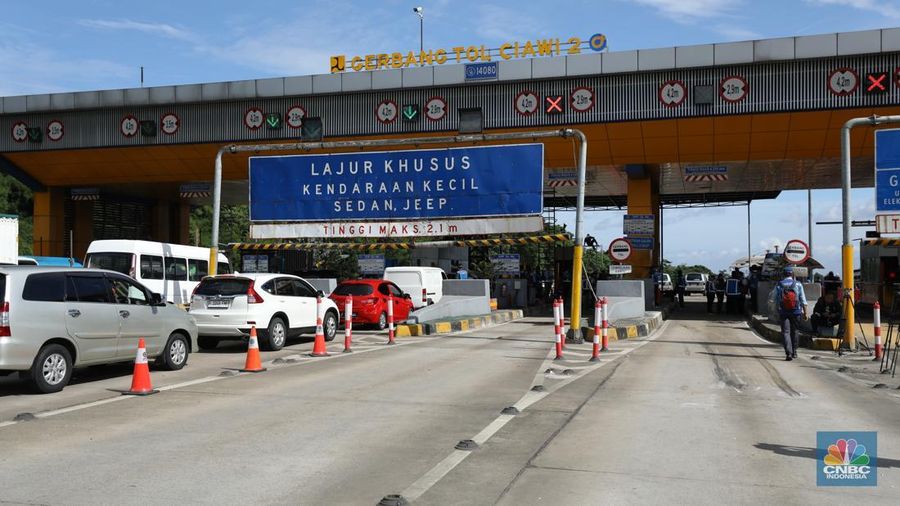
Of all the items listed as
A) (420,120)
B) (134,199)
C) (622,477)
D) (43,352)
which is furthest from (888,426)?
(134,199)

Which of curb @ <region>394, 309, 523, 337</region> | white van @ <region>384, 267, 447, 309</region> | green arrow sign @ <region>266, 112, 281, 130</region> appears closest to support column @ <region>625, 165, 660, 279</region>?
curb @ <region>394, 309, 523, 337</region>

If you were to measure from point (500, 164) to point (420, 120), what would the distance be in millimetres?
8782

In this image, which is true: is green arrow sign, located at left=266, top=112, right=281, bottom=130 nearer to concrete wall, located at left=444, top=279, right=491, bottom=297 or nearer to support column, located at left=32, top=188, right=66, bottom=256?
concrete wall, located at left=444, top=279, right=491, bottom=297

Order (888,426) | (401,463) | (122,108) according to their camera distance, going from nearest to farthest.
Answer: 1. (401,463)
2. (888,426)
3. (122,108)

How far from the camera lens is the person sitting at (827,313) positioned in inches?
701

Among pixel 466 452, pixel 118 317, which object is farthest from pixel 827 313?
pixel 118 317

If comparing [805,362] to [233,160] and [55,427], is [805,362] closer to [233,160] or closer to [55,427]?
[55,427]

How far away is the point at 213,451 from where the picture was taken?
21.9ft

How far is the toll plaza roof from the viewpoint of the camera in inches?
943

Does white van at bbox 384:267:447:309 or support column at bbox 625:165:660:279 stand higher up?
support column at bbox 625:165:660:279

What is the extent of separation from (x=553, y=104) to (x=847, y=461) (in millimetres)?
20702

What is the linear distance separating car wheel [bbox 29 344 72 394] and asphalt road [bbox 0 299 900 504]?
340 mm

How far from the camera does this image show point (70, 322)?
10117 millimetres

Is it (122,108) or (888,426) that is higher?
(122,108)
